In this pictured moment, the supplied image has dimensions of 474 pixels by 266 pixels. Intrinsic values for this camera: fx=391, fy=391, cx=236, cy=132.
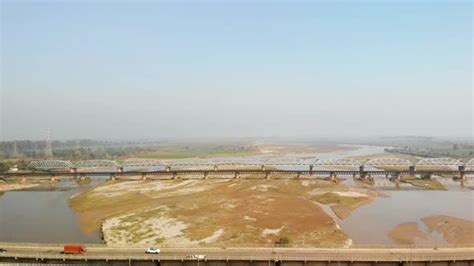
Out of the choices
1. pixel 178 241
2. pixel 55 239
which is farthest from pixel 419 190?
pixel 55 239

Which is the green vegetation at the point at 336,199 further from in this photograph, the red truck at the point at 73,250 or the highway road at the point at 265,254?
the red truck at the point at 73,250

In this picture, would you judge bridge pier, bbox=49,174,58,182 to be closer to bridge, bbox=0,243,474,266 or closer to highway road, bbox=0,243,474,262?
highway road, bbox=0,243,474,262

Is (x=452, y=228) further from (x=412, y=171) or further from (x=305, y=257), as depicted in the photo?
(x=412, y=171)

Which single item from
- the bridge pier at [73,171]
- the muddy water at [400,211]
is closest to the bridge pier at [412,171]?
the muddy water at [400,211]

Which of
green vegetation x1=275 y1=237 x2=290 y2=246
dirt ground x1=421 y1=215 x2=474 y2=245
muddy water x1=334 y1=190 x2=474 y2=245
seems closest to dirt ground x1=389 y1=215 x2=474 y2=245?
dirt ground x1=421 y1=215 x2=474 y2=245

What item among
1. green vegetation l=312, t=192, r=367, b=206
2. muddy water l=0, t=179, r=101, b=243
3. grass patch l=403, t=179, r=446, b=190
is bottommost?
muddy water l=0, t=179, r=101, b=243
